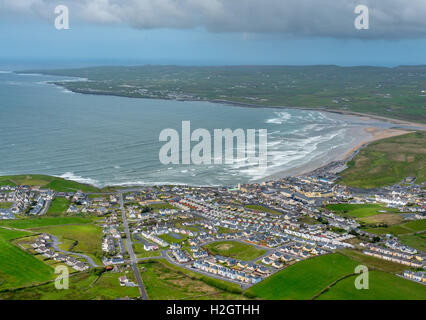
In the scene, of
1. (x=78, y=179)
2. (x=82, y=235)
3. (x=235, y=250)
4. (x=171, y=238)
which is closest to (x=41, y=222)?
(x=82, y=235)

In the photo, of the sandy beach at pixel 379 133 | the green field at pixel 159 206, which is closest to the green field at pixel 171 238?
the green field at pixel 159 206

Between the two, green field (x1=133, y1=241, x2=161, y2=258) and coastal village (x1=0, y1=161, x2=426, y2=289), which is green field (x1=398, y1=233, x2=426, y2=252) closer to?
coastal village (x1=0, y1=161, x2=426, y2=289)

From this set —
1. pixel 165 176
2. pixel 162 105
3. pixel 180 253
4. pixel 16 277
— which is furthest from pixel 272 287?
pixel 162 105

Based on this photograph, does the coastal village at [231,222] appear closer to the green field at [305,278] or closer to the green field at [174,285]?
the green field at [305,278]

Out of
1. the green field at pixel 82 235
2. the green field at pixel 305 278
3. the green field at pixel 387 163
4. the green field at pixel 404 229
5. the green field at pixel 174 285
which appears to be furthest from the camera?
the green field at pixel 387 163

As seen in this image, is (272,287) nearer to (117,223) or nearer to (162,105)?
(117,223)

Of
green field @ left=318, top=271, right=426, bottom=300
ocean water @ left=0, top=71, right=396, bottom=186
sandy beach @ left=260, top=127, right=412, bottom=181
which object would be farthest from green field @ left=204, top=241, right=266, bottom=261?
sandy beach @ left=260, top=127, right=412, bottom=181
